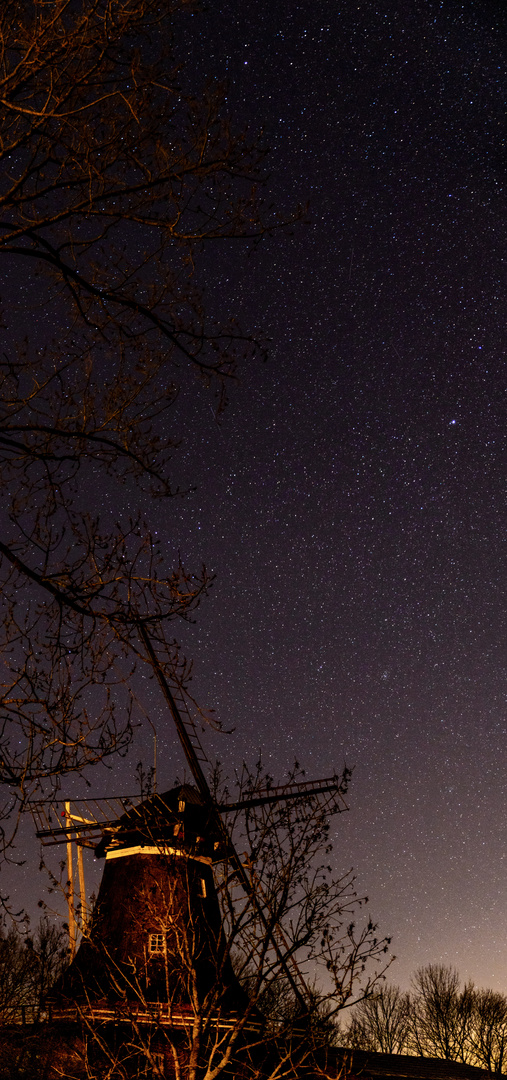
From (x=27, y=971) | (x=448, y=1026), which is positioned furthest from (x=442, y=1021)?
(x=27, y=971)

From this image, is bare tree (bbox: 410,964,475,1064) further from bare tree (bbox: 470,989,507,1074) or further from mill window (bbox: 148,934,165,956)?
mill window (bbox: 148,934,165,956)

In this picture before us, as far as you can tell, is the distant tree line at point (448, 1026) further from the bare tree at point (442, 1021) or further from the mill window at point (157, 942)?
the mill window at point (157, 942)

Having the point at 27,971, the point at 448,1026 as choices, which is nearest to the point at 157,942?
the point at 27,971

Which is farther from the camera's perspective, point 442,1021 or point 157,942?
point 442,1021

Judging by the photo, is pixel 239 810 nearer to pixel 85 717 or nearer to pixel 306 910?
pixel 306 910

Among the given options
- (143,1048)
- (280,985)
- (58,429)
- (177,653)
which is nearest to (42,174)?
(58,429)

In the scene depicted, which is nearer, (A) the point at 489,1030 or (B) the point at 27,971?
(B) the point at 27,971

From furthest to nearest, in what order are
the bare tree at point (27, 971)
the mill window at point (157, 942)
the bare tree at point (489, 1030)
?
the bare tree at point (489, 1030) < the bare tree at point (27, 971) < the mill window at point (157, 942)

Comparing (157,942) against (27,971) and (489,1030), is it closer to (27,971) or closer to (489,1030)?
(27,971)

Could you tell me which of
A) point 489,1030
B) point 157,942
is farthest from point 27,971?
point 489,1030

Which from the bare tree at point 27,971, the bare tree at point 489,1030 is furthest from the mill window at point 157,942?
the bare tree at point 489,1030

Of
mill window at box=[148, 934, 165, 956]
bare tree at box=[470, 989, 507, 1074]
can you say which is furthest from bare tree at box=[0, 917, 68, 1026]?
bare tree at box=[470, 989, 507, 1074]

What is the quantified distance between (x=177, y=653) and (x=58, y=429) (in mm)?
1785

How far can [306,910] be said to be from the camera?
34.6 ft
